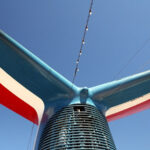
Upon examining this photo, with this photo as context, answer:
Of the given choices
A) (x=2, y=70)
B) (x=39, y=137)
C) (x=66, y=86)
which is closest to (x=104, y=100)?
(x=66, y=86)

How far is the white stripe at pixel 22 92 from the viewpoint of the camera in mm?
10078

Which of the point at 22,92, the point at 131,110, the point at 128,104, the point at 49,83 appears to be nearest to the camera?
the point at 49,83

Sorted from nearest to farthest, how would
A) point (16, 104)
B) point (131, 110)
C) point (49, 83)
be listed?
point (49, 83) → point (16, 104) → point (131, 110)

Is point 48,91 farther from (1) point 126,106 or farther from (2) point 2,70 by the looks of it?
(1) point 126,106

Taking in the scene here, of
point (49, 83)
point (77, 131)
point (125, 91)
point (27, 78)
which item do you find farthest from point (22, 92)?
point (125, 91)

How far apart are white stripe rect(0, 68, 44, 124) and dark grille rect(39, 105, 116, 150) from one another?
5.75ft

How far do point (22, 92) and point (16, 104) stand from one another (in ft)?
3.91

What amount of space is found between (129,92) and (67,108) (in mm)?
4047

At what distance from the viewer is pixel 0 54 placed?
30.5ft

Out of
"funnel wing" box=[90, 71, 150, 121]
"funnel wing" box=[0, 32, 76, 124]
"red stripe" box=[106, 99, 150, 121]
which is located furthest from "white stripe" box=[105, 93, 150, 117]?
"funnel wing" box=[0, 32, 76, 124]

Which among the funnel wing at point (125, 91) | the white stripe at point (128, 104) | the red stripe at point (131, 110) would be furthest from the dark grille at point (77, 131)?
the red stripe at point (131, 110)

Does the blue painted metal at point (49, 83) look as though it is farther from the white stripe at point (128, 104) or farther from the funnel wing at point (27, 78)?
the white stripe at point (128, 104)

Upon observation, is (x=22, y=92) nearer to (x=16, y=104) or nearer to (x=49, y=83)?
(x=16, y=104)

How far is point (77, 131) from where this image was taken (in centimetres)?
783
